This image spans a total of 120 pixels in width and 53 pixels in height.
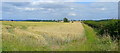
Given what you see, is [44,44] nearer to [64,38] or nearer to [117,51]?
[64,38]

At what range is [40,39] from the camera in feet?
29.9

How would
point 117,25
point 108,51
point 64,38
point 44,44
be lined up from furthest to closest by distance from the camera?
point 117,25
point 64,38
point 44,44
point 108,51

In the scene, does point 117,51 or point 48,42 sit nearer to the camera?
point 117,51

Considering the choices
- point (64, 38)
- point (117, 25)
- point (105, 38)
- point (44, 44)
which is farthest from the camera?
point (117, 25)

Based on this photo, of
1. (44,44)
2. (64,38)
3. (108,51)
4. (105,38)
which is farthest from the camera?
(64,38)

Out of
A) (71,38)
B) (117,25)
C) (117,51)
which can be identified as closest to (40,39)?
(71,38)

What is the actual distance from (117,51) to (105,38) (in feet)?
5.80

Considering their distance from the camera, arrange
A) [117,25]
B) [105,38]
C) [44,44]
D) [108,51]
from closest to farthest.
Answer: [108,51], [44,44], [105,38], [117,25]

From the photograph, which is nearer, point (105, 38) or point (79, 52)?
point (79, 52)

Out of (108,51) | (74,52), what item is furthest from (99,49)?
(74,52)

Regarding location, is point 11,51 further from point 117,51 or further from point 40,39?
point 117,51

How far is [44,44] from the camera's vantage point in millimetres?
8398

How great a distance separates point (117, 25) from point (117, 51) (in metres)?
3.90

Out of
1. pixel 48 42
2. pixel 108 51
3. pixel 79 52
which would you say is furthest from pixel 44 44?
pixel 108 51
